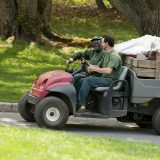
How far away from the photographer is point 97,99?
11789 mm

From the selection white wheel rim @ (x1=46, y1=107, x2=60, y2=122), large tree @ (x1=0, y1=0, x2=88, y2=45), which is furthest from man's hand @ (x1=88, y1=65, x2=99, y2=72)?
large tree @ (x1=0, y1=0, x2=88, y2=45)

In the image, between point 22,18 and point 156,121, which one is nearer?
point 156,121

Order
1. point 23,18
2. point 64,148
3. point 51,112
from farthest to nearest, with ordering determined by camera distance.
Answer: point 23,18
point 51,112
point 64,148

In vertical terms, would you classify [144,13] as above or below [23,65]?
above

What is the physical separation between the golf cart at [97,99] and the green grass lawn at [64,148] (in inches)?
79.7

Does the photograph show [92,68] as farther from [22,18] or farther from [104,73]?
[22,18]

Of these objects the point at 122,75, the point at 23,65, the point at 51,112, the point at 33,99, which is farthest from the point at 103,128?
the point at 23,65

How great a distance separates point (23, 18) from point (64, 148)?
541 inches

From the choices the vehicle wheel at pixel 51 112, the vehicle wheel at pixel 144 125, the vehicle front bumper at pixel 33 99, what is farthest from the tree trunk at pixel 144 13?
the vehicle wheel at pixel 51 112

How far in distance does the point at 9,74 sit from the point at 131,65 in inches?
240

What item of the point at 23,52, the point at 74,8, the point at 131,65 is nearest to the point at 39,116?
the point at 131,65

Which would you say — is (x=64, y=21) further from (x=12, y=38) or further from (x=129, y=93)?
(x=129, y=93)

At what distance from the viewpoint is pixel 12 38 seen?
70.8ft

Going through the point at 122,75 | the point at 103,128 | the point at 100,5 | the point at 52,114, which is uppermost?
the point at 100,5
